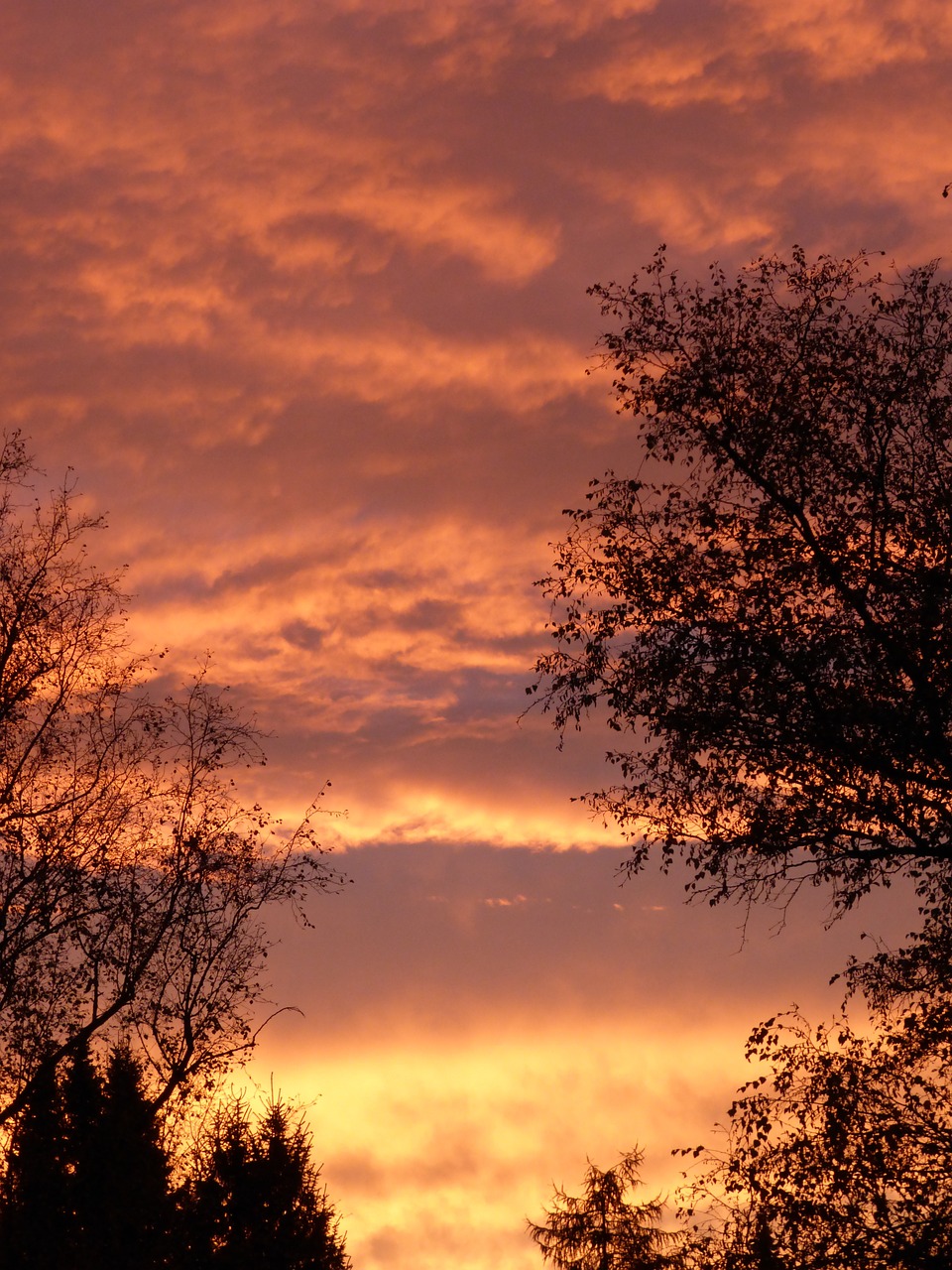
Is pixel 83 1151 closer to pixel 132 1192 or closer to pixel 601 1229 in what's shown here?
pixel 132 1192

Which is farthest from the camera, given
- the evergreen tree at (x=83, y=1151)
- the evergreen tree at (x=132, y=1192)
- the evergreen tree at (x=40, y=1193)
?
the evergreen tree at (x=83, y=1151)

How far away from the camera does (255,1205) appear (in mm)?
33938

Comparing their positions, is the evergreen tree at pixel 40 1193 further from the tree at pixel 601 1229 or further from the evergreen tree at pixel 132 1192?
the tree at pixel 601 1229

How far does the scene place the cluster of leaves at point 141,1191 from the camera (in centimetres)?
3181

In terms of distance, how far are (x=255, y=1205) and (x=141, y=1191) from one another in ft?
10.4

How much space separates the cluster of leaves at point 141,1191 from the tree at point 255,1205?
0.03 m

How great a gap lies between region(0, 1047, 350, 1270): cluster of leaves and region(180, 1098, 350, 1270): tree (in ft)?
0.09

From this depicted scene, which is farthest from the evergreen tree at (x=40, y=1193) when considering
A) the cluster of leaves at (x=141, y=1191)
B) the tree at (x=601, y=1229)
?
the tree at (x=601, y=1229)

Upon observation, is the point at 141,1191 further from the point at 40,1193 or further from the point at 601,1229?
the point at 601,1229

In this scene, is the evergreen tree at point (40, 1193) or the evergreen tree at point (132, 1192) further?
the evergreen tree at point (132, 1192)

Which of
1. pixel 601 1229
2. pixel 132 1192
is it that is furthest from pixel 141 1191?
pixel 601 1229

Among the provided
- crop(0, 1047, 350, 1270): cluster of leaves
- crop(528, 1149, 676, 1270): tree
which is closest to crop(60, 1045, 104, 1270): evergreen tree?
crop(0, 1047, 350, 1270): cluster of leaves

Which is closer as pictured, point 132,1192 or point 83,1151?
point 132,1192

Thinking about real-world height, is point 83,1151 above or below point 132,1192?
above
